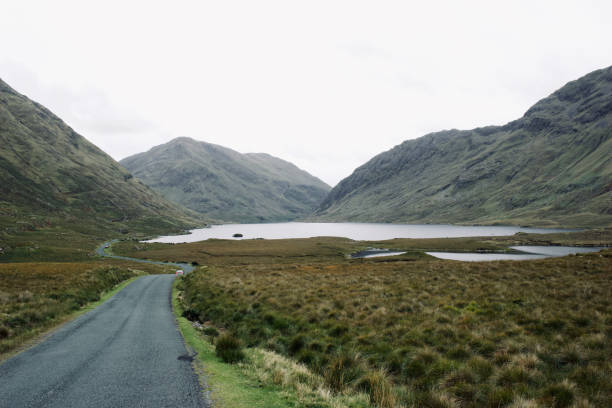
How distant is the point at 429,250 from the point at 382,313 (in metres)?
90.1

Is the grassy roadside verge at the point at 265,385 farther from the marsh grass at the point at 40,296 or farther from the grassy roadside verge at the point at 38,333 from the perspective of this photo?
the marsh grass at the point at 40,296

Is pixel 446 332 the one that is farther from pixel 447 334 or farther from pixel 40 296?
pixel 40 296

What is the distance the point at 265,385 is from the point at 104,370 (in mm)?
4961

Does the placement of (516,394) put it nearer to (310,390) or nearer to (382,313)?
(310,390)

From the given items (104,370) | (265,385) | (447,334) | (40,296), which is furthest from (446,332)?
(40,296)

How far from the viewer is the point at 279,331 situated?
14.7m

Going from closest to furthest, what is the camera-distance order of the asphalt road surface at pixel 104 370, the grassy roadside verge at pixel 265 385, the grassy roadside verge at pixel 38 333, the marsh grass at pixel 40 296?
the asphalt road surface at pixel 104 370, the grassy roadside verge at pixel 265 385, the grassy roadside verge at pixel 38 333, the marsh grass at pixel 40 296

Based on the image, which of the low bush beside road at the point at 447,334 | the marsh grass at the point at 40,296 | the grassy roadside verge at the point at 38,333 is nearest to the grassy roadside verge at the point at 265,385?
the low bush beside road at the point at 447,334

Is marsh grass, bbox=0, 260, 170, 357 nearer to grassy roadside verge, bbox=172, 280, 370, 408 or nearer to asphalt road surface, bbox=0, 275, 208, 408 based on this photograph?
asphalt road surface, bbox=0, 275, 208, 408

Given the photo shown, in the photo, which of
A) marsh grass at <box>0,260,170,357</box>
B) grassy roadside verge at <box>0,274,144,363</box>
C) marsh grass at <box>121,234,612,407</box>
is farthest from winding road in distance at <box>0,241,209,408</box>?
marsh grass at <box>121,234,612,407</box>

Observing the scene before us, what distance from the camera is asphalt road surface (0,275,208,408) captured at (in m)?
7.27

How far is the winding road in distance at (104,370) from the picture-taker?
727 cm

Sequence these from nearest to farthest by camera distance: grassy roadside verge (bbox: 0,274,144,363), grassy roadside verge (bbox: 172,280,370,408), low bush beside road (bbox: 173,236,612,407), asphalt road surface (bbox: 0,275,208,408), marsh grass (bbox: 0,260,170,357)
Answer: asphalt road surface (bbox: 0,275,208,408) < grassy roadside verge (bbox: 172,280,370,408) < low bush beside road (bbox: 173,236,612,407) < grassy roadside verge (bbox: 0,274,144,363) < marsh grass (bbox: 0,260,170,357)

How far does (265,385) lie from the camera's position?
8508mm
